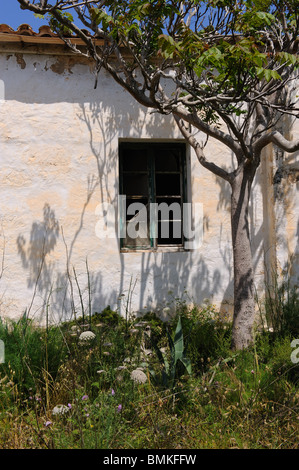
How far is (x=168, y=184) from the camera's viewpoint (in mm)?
5633

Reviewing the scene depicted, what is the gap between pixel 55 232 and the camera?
5.12m

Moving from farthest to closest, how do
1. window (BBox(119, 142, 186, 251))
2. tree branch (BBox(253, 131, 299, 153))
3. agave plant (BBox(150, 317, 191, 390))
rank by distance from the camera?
window (BBox(119, 142, 186, 251)) → tree branch (BBox(253, 131, 299, 153)) → agave plant (BBox(150, 317, 191, 390))

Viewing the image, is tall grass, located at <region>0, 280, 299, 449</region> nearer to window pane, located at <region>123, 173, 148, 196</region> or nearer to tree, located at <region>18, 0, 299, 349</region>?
tree, located at <region>18, 0, 299, 349</region>

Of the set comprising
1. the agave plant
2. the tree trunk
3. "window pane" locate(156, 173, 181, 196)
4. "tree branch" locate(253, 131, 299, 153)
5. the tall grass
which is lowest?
the tall grass

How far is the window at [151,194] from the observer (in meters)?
5.46

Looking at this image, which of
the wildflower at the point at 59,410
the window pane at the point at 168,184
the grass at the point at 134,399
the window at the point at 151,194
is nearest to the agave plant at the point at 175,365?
the grass at the point at 134,399

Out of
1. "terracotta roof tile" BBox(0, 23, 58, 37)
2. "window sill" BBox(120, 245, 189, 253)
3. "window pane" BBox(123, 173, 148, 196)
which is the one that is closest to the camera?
"terracotta roof tile" BBox(0, 23, 58, 37)

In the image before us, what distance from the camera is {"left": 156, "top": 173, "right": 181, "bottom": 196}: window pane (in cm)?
561

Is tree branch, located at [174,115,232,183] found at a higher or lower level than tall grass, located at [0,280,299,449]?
higher

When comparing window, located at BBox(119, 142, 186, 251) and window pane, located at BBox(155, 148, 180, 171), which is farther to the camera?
window pane, located at BBox(155, 148, 180, 171)

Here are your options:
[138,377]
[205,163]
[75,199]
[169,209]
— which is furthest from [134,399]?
[169,209]

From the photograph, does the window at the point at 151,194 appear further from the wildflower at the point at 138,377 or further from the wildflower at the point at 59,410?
the wildflower at the point at 59,410

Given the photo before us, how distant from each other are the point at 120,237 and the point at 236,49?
285 cm

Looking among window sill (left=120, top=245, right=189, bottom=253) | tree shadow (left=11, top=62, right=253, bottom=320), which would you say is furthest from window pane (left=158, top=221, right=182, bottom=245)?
tree shadow (left=11, top=62, right=253, bottom=320)
